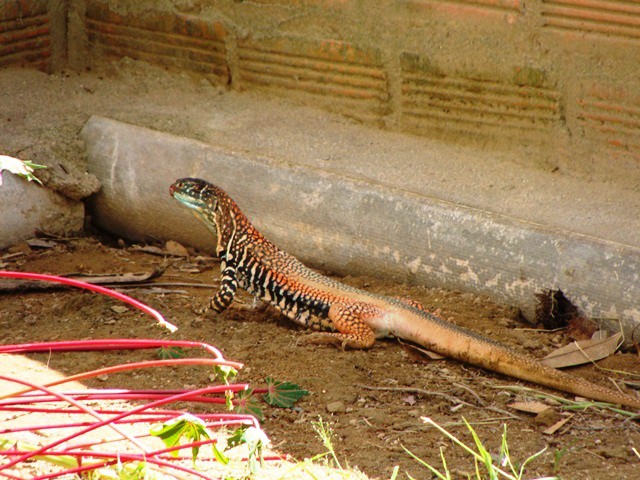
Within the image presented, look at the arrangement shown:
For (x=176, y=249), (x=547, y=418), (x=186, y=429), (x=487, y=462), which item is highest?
(x=186, y=429)

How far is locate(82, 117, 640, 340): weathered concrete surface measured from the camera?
4566 mm

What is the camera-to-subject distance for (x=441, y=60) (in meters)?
5.46

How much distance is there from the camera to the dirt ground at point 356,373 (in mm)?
3639

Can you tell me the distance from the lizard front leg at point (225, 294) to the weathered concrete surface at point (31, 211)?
4.85ft

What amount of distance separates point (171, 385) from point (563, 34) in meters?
2.83

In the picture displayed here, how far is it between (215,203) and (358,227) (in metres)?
0.82

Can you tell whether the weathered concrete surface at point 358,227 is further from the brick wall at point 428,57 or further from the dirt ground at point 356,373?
the brick wall at point 428,57

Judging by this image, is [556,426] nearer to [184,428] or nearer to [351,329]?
[351,329]

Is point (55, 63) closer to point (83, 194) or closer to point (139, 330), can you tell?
point (83, 194)

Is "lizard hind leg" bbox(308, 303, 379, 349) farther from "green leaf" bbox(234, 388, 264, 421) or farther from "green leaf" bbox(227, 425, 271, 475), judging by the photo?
"green leaf" bbox(227, 425, 271, 475)

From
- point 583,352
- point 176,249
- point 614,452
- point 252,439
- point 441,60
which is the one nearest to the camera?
point 252,439

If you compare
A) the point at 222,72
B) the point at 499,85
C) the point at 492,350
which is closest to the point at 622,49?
the point at 499,85

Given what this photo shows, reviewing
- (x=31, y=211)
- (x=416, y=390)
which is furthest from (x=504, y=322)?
(x=31, y=211)

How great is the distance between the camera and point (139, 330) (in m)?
4.80
